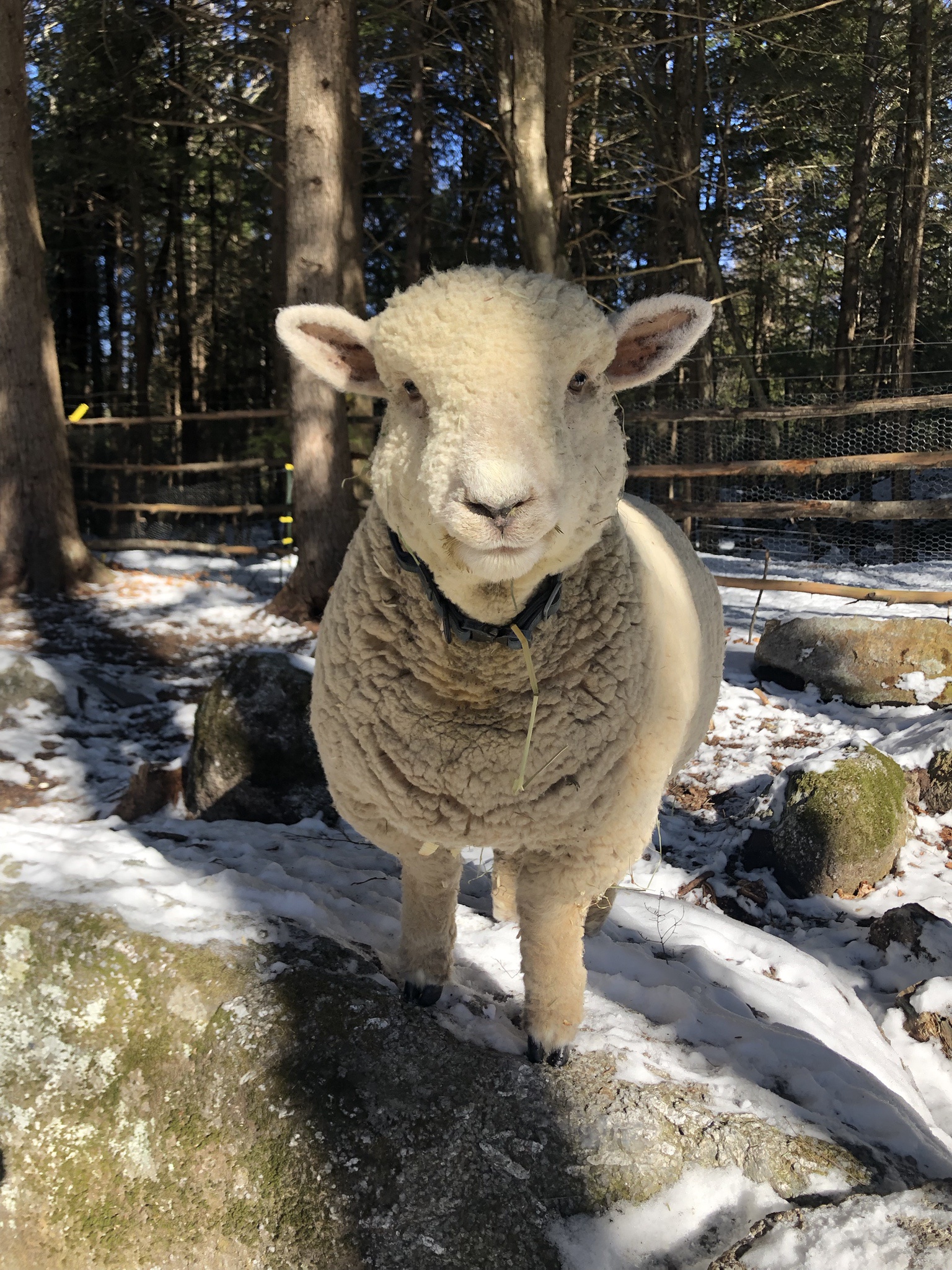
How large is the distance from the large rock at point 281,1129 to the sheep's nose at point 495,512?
1350 mm

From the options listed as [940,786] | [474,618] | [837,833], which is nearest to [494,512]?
[474,618]

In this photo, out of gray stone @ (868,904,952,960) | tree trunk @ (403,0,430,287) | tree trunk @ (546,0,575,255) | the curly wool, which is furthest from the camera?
tree trunk @ (403,0,430,287)

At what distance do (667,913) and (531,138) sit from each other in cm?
578

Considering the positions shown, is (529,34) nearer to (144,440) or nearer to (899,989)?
(899,989)

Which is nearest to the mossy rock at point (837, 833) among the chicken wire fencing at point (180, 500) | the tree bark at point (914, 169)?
the chicken wire fencing at point (180, 500)

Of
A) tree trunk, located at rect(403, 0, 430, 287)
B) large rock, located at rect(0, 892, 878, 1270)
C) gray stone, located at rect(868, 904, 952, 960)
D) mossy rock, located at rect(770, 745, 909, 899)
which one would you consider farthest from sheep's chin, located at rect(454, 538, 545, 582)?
tree trunk, located at rect(403, 0, 430, 287)

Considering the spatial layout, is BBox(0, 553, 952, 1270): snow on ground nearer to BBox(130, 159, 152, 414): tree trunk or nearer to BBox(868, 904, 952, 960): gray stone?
BBox(868, 904, 952, 960): gray stone

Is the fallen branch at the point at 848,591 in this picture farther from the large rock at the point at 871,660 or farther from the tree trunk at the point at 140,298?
the tree trunk at the point at 140,298

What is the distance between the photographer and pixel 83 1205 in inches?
69.4

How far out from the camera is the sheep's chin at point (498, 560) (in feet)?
5.36

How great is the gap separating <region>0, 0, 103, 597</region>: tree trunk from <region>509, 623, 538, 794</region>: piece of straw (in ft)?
23.6

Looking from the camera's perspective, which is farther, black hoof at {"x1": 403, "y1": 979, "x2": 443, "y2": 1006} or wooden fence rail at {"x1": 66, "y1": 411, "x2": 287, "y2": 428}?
wooden fence rail at {"x1": 66, "y1": 411, "x2": 287, "y2": 428}

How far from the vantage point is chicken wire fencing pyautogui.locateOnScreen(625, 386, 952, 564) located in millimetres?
8711

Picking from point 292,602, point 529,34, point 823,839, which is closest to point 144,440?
point 292,602
